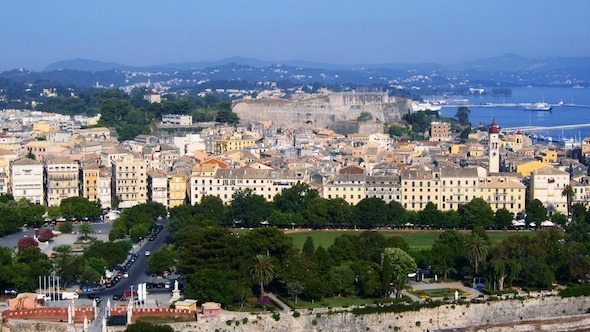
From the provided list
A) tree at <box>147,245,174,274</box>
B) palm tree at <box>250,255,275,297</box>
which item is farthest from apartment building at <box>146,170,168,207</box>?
palm tree at <box>250,255,275,297</box>

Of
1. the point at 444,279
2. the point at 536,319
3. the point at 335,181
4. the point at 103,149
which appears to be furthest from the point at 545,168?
the point at 103,149

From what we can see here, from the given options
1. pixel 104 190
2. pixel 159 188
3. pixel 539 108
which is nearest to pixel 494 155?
pixel 159 188

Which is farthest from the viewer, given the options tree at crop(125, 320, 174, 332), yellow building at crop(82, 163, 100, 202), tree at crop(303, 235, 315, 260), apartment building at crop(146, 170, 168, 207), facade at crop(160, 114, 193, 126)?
facade at crop(160, 114, 193, 126)

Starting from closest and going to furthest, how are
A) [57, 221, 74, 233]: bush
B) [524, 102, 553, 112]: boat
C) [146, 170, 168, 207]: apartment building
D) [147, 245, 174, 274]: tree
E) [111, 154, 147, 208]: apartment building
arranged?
[147, 245, 174, 274]: tree → [57, 221, 74, 233]: bush → [146, 170, 168, 207]: apartment building → [111, 154, 147, 208]: apartment building → [524, 102, 553, 112]: boat

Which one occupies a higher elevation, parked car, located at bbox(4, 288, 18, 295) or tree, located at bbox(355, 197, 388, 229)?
tree, located at bbox(355, 197, 388, 229)

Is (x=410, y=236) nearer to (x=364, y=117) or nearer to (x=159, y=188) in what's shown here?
(x=159, y=188)

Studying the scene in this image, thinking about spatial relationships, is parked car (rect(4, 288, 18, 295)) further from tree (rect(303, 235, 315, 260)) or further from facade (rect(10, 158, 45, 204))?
facade (rect(10, 158, 45, 204))
